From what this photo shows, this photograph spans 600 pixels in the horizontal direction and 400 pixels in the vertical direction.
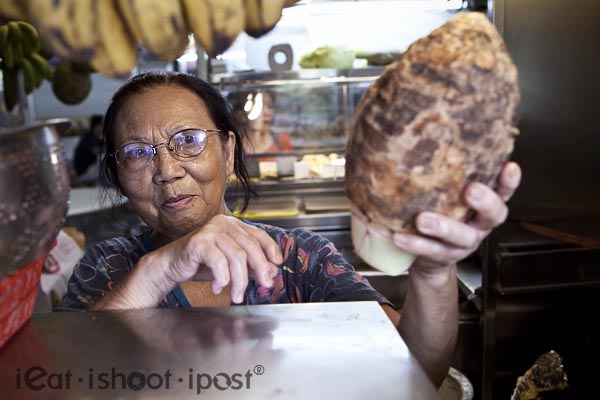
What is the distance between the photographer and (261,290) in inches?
50.8

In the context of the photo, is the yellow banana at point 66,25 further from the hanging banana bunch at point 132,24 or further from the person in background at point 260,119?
the person in background at point 260,119

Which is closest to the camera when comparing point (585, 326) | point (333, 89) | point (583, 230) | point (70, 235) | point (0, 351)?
point (0, 351)

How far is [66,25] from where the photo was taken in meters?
0.74

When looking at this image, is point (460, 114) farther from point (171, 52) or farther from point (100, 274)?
point (100, 274)

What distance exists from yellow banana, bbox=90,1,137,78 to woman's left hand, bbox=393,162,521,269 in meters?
0.47

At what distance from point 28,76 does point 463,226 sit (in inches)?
117

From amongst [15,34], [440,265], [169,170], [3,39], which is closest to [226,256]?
[440,265]

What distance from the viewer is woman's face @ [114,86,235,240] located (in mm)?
1176

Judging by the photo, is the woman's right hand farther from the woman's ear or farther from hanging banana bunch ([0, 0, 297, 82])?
the woman's ear

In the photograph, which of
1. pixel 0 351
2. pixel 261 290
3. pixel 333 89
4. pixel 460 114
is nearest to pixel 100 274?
pixel 261 290

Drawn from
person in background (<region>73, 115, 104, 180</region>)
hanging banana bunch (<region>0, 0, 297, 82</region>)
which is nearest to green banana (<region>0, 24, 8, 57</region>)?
hanging banana bunch (<region>0, 0, 297, 82</region>)

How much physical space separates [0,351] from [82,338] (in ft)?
0.31

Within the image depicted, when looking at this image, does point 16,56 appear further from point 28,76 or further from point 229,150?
point 229,150

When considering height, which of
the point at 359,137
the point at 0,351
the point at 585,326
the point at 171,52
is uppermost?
the point at 171,52
